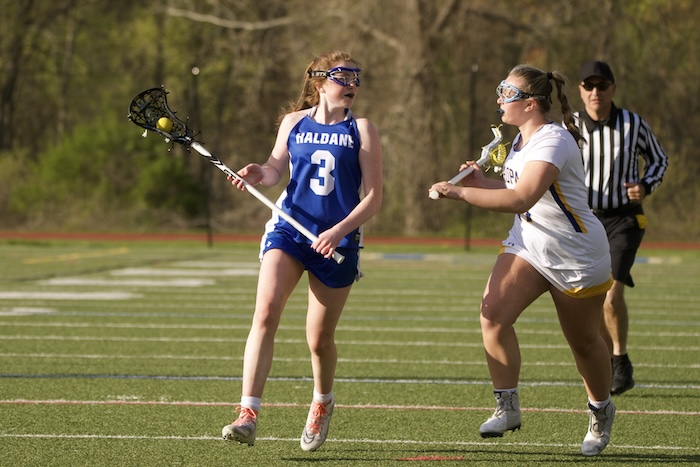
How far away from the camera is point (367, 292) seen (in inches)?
551

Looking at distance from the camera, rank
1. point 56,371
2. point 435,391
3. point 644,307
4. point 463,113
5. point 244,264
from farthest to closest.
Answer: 1. point 463,113
2. point 244,264
3. point 644,307
4. point 56,371
5. point 435,391

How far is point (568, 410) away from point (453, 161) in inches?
660

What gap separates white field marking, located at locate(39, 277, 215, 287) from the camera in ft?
48.1

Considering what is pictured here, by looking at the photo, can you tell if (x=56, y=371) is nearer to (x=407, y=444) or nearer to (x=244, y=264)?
(x=407, y=444)

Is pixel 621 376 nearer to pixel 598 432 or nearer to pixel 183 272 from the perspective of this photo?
pixel 598 432

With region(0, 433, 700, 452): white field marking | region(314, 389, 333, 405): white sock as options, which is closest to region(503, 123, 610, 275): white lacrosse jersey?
region(0, 433, 700, 452): white field marking

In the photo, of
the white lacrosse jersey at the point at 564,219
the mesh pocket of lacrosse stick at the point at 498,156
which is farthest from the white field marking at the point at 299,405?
the mesh pocket of lacrosse stick at the point at 498,156

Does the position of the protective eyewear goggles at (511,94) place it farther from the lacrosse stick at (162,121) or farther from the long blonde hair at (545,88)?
the lacrosse stick at (162,121)

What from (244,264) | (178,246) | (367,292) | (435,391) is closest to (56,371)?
(435,391)

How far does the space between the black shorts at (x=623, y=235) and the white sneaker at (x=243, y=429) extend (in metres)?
3.29

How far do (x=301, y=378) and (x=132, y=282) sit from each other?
7323mm

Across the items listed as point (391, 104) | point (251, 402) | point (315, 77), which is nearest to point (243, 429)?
point (251, 402)

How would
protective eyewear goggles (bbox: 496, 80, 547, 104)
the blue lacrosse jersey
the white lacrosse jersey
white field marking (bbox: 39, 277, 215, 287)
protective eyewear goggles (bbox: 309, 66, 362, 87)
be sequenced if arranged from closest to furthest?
the white lacrosse jersey
protective eyewear goggles (bbox: 496, 80, 547, 104)
the blue lacrosse jersey
protective eyewear goggles (bbox: 309, 66, 362, 87)
white field marking (bbox: 39, 277, 215, 287)

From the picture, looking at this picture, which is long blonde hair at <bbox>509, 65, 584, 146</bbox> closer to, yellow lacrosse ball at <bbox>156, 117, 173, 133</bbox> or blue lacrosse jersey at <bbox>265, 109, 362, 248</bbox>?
blue lacrosse jersey at <bbox>265, 109, 362, 248</bbox>
